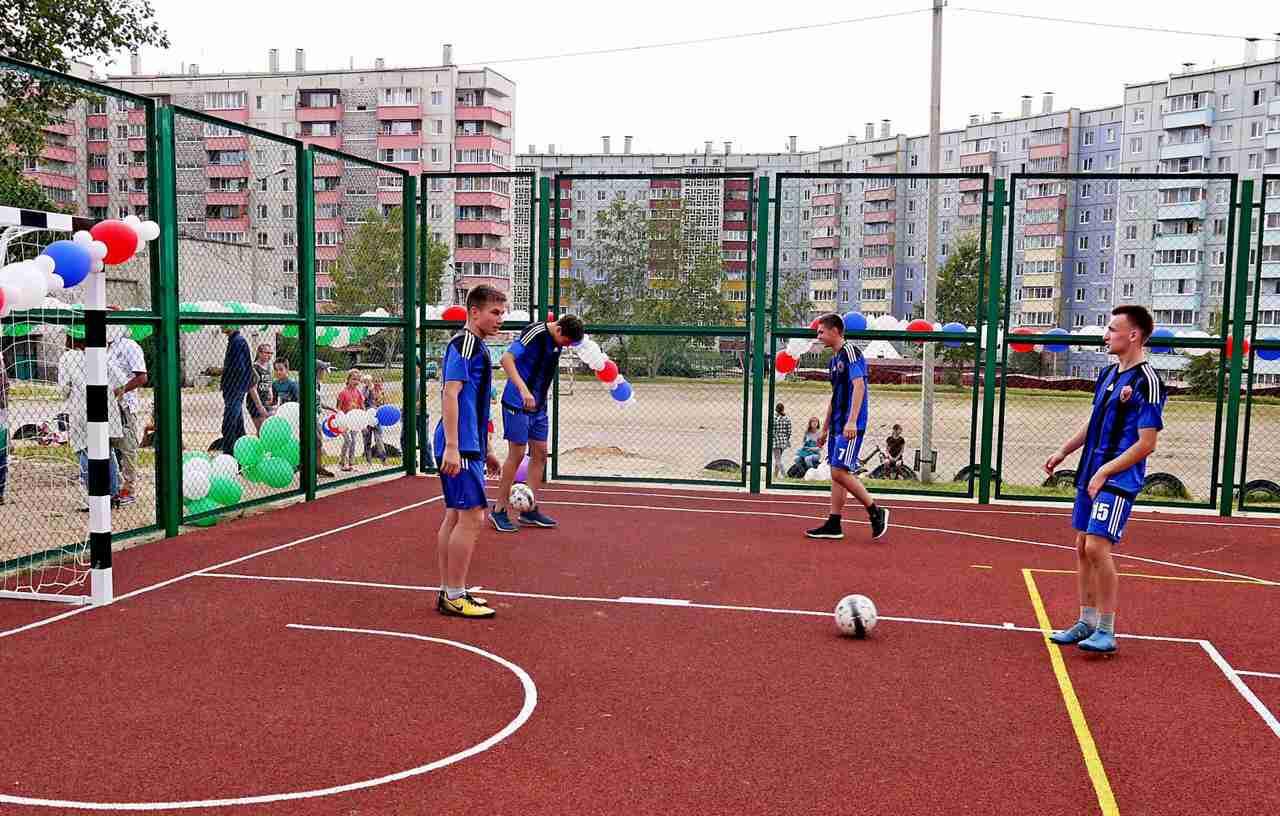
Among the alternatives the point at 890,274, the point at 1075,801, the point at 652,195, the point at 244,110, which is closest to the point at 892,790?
the point at 1075,801

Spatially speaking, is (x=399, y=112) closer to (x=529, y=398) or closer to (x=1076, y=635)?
(x=529, y=398)

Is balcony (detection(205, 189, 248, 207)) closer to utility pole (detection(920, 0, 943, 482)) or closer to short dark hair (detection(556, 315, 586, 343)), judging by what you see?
utility pole (detection(920, 0, 943, 482))

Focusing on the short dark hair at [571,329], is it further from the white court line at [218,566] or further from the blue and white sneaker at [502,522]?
the white court line at [218,566]

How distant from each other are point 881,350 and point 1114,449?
8.00 m

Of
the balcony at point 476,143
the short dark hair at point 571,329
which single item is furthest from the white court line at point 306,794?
the balcony at point 476,143

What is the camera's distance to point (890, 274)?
6341 cm

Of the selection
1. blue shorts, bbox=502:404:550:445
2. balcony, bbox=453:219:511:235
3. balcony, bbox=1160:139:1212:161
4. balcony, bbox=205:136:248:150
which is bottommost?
blue shorts, bbox=502:404:550:445

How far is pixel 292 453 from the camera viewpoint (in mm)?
11797

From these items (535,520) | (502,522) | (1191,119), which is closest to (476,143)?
(1191,119)

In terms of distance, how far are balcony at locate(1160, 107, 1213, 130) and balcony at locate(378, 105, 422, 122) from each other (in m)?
47.8

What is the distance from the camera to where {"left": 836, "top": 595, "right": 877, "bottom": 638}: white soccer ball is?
6.79 metres

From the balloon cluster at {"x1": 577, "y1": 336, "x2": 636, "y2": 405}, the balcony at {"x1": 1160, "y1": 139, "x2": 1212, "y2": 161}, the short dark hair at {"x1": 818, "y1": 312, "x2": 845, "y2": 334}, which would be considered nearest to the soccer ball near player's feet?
the balloon cluster at {"x1": 577, "y1": 336, "x2": 636, "y2": 405}

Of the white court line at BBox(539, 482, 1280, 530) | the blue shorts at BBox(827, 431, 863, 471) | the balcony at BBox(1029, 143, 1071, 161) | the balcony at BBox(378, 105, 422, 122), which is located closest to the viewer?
the blue shorts at BBox(827, 431, 863, 471)

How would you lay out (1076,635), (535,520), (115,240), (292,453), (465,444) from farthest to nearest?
(292,453), (535,520), (115,240), (465,444), (1076,635)
